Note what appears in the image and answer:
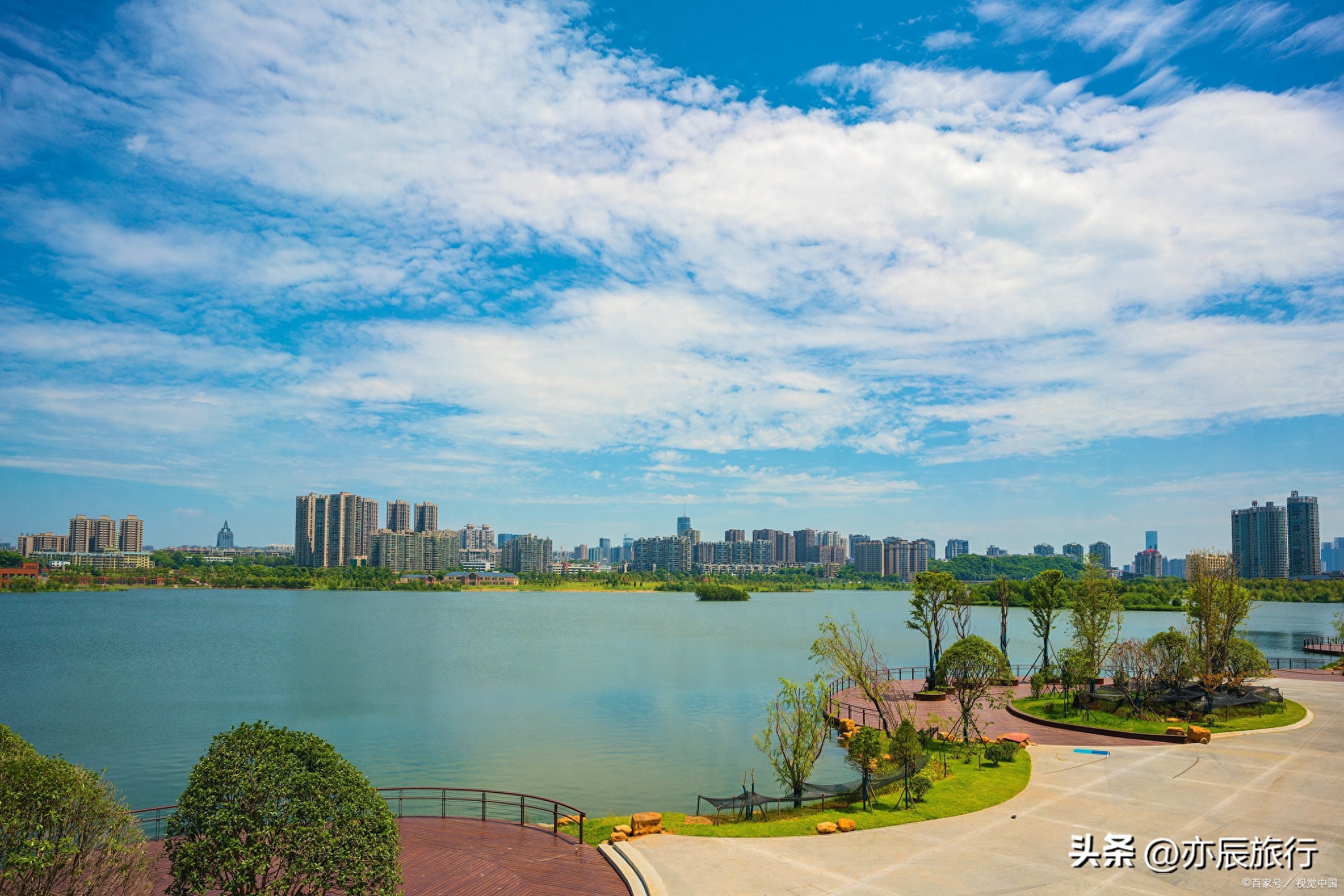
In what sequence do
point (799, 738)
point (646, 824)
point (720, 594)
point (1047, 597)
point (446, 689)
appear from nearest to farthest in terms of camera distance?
point (646, 824) < point (799, 738) < point (1047, 597) < point (446, 689) < point (720, 594)

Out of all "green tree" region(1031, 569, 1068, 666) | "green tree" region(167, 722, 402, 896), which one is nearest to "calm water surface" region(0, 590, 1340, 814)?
"green tree" region(167, 722, 402, 896)

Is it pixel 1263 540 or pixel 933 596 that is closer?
pixel 933 596

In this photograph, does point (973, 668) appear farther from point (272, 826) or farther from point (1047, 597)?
point (272, 826)

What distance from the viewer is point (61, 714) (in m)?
38.1

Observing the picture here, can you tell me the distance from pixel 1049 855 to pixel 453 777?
19534mm

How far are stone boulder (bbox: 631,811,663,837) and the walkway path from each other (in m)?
0.38

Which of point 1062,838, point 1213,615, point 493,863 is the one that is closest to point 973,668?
point 1062,838

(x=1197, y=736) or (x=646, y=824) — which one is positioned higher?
(x=646, y=824)

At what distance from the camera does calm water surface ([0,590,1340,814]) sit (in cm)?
2878

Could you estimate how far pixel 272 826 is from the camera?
372 inches

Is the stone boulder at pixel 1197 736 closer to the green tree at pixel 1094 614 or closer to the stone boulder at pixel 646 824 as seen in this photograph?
the green tree at pixel 1094 614

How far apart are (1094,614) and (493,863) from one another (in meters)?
28.4

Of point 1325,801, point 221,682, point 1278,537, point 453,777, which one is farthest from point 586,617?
point 1278,537

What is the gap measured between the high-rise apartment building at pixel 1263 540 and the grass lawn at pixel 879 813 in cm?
17601
